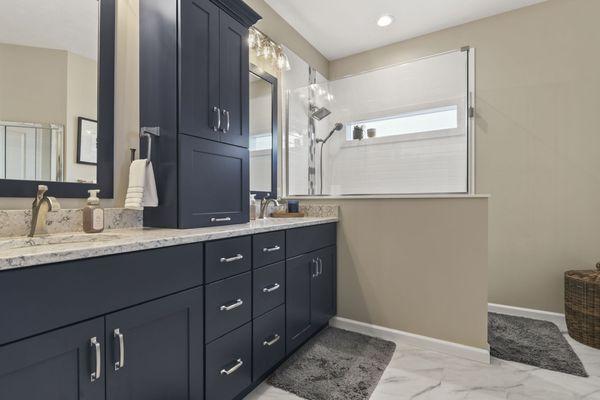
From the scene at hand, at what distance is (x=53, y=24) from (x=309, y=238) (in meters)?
1.74

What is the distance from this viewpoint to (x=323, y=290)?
228cm

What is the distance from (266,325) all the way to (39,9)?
1.82 meters

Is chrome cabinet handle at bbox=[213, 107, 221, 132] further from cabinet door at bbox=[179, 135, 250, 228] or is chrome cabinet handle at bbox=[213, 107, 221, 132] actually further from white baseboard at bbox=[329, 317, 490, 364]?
Answer: white baseboard at bbox=[329, 317, 490, 364]

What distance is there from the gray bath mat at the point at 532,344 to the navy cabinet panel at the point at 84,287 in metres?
2.11

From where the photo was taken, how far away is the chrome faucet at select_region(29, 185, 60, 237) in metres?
1.22

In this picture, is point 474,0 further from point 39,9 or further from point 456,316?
point 39,9

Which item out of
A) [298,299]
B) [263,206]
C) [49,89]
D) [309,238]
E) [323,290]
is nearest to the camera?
[49,89]

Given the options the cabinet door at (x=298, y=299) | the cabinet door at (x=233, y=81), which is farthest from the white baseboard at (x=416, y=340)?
the cabinet door at (x=233, y=81)

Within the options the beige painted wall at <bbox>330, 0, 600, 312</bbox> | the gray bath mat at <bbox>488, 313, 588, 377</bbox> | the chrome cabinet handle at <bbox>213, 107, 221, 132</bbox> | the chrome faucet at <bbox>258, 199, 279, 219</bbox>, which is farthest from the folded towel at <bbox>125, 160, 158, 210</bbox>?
the beige painted wall at <bbox>330, 0, 600, 312</bbox>

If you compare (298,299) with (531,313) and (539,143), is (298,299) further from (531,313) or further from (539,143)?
(539,143)

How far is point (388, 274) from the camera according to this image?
226 cm

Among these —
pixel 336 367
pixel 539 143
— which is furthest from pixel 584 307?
pixel 336 367

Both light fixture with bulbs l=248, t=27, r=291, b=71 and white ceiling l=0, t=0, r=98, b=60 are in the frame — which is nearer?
white ceiling l=0, t=0, r=98, b=60

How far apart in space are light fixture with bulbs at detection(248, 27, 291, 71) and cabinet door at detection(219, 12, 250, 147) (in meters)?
0.53
